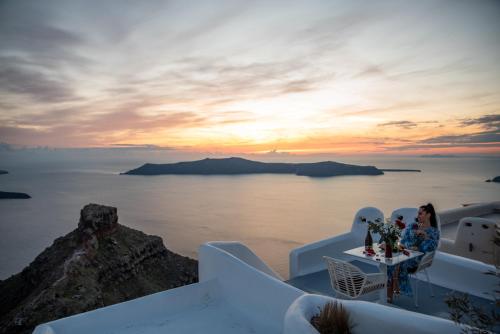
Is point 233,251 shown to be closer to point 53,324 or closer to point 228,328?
point 228,328

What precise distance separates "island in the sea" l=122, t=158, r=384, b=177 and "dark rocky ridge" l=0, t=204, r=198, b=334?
70.1m

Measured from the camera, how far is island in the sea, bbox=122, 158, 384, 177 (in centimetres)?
8744

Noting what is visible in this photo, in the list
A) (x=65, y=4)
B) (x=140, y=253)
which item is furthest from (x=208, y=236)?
(x=65, y=4)

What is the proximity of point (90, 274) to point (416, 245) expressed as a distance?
11.7 m

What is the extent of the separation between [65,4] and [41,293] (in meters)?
9.15

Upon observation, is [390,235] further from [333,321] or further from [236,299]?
[333,321]

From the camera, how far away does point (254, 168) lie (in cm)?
9062

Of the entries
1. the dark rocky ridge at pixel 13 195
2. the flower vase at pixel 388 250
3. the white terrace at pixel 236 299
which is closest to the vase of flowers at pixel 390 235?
the flower vase at pixel 388 250

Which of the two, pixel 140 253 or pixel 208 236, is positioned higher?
pixel 140 253

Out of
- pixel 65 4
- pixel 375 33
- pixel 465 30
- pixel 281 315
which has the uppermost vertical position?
pixel 65 4

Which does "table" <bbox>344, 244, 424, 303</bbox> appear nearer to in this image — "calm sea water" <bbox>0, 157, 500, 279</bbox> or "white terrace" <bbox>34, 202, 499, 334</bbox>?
"white terrace" <bbox>34, 202, 499, 334</bbox>

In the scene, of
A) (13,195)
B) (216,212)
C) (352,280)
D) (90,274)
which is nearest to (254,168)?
(216,212)

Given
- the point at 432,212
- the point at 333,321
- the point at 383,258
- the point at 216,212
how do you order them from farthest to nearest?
the point at 216,212 → the point at 432,212 → the point at 383,258 → the point at 333,321

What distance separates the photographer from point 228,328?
3730 millimetres
